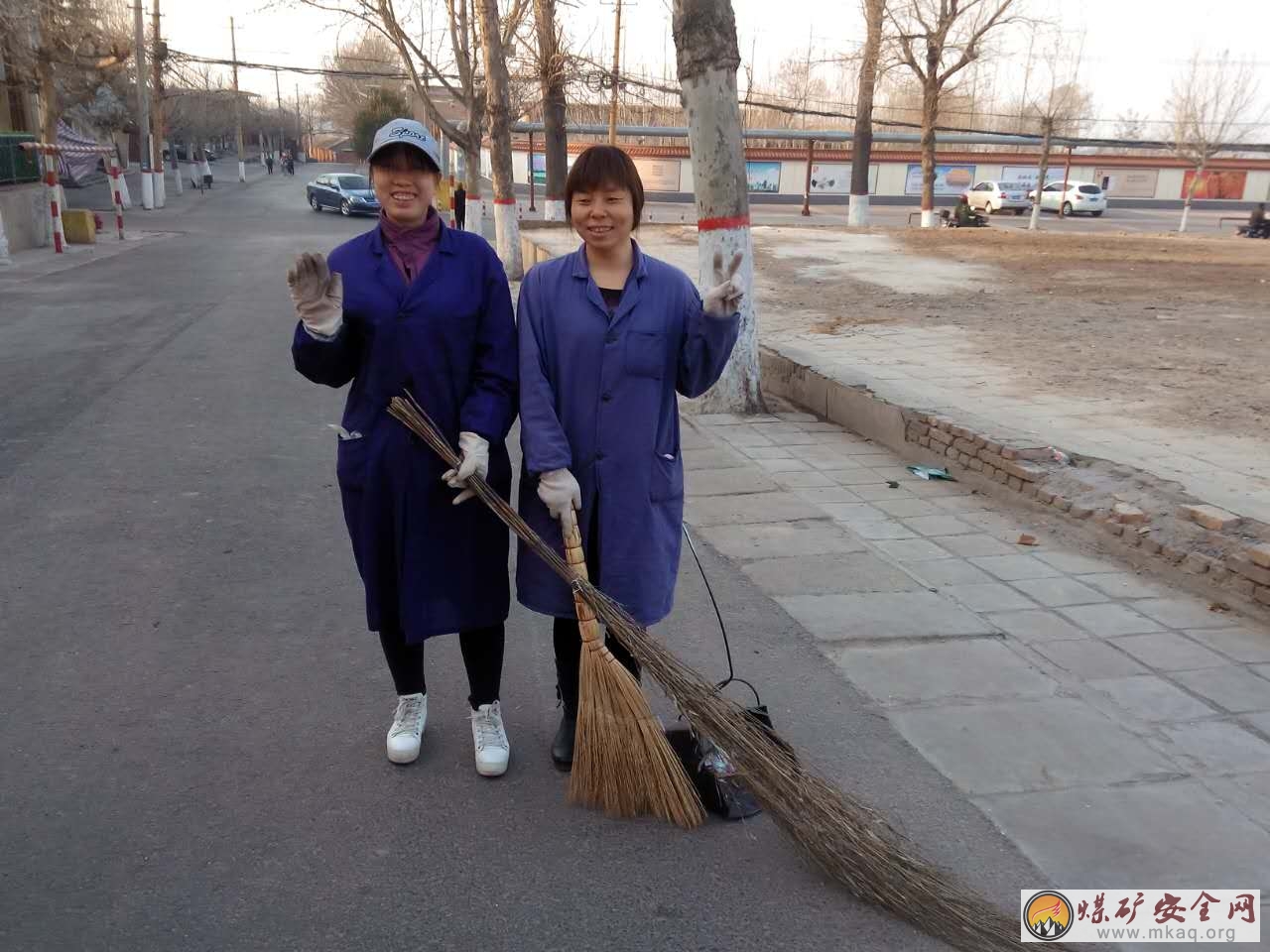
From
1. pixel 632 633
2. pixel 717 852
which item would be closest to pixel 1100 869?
pixel 717 852

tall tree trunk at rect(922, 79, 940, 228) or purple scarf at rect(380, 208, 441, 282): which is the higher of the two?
tall tree trunk at rect(922, 79, 940, 228)

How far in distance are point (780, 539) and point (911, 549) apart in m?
0.63

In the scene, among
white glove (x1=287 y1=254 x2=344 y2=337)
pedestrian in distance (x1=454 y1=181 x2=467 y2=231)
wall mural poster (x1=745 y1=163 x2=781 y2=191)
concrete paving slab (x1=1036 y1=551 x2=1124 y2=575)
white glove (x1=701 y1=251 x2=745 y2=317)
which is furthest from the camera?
wall mural poster (x1=745 y1=163 x2=781 y2=191)

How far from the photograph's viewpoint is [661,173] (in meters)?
47.7

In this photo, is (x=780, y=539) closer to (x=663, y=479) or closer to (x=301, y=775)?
(x=663, y=479)

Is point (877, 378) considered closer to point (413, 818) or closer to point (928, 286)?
point (413, 818)

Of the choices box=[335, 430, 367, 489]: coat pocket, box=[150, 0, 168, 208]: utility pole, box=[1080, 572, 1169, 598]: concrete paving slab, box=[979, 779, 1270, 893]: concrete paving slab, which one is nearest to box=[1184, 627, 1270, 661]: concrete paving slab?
box=[1080, 572, 1169, 598]: concrete paving slab

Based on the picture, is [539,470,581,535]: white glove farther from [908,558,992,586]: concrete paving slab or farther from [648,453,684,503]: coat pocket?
[908,558,992,586]: concrete paving slab

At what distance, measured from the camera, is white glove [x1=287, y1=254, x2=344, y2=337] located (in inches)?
98.7

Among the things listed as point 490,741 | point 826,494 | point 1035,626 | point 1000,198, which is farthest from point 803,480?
point 1000,198

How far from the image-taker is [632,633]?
106 inches

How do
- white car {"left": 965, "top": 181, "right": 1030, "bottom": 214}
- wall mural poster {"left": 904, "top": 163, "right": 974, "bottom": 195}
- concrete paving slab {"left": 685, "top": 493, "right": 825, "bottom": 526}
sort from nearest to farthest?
concrete paving slab {"left": 685, "top": 493, "right": 825, "bottom": 526}, white car {"left": 965, "top": 181, "right": 1030, "bottom": 214}, wall mural poster {"left": 904, "top": 163, "right": 974, "bottom": 195}

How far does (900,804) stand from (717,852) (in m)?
0.58

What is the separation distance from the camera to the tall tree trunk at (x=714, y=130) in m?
6.92
